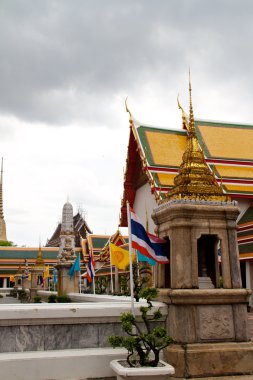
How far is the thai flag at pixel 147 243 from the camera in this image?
6602 mm

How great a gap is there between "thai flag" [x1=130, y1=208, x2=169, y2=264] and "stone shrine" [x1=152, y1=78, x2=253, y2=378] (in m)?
0.21

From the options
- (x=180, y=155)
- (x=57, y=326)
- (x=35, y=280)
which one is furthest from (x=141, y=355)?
(x=35, y=280)

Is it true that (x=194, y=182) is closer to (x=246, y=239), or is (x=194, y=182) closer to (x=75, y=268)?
(x=75, y=268)

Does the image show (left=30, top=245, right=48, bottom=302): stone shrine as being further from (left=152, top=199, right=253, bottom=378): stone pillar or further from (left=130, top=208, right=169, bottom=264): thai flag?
(left=152, top=199, right=253, bottom=378): stone pillar

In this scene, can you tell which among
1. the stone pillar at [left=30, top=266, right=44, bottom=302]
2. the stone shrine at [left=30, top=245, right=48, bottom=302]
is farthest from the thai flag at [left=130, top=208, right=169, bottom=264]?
the stone shrine at [left=30, top=245, right=48, bottom=302]

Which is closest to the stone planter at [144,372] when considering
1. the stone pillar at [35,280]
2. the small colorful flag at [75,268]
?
the small colorful flag at [75,268]

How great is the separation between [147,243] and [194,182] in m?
1.26

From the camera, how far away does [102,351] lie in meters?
6.06

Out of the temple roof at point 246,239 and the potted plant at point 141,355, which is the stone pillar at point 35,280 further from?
the potted plant at point 141,355

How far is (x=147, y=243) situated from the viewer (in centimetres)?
682

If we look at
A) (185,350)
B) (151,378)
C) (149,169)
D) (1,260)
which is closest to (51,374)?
(151,378)

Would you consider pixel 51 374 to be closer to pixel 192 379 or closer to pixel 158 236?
pixel 192 379

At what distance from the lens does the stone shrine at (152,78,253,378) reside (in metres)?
6.20

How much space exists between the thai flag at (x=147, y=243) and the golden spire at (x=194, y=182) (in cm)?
73
